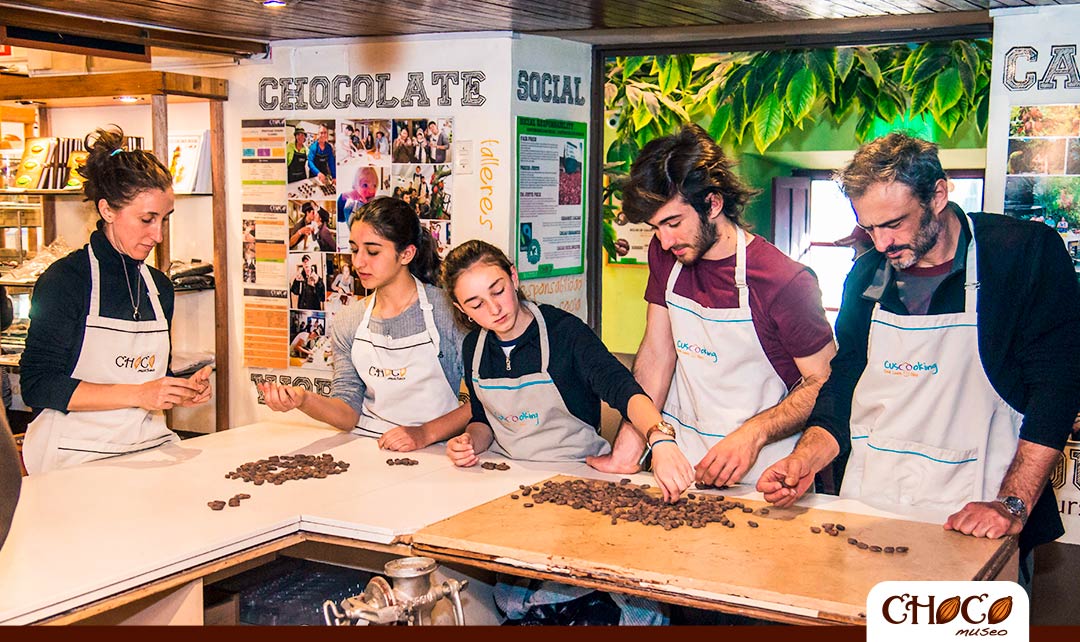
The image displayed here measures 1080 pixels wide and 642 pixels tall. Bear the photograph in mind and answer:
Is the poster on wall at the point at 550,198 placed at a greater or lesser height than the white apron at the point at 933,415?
greater

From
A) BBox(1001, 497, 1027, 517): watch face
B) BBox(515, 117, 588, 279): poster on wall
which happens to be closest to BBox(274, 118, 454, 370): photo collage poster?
BBox(515, 117, 588, 279): poster on wall

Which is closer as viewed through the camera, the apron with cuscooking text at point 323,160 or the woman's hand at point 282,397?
the woman's hand at point 282,397

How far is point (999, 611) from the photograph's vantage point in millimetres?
2363

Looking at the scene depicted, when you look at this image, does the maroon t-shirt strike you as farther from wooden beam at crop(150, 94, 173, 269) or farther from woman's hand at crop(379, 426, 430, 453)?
wooden beam at crop(150, 94, 173, 269)

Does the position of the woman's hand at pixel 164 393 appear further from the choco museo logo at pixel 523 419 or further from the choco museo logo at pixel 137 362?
the choco museo logo at pixel 523 419

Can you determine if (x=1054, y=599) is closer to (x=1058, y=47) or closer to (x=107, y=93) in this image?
(x=1058, y=47)

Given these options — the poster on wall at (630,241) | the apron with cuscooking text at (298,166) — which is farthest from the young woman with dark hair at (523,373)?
the poster on wall at (630,241)

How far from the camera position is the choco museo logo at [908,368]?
3.03 meters

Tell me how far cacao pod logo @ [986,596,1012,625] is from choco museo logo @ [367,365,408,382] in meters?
2.14

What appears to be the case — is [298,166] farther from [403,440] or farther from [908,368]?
[908,368]

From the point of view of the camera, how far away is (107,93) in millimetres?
5559

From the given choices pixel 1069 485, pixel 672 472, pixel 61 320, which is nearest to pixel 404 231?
pixel 61 320

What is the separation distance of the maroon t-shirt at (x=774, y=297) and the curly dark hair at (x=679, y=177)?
0.19 m

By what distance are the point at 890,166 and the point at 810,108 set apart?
3.50 m
